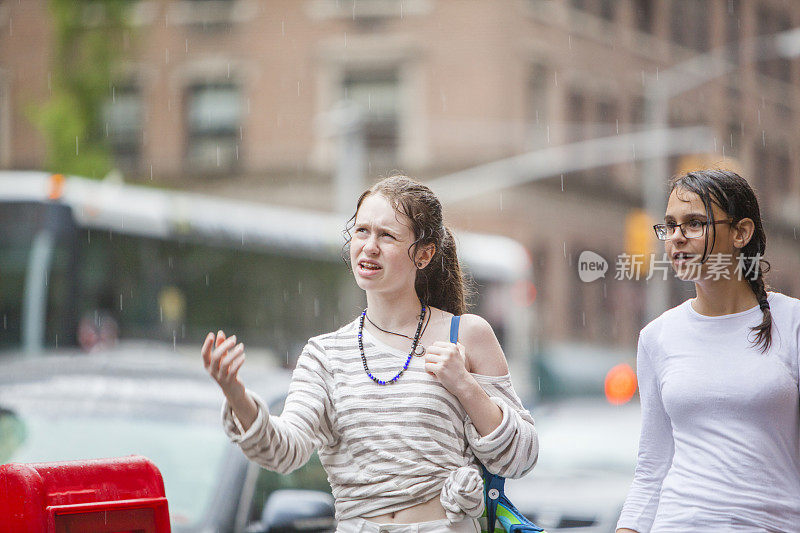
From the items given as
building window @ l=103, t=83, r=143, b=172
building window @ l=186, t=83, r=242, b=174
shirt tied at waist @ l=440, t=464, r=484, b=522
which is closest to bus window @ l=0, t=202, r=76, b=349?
shirt tied at waist @ l=440, t=464, r=484, b=522

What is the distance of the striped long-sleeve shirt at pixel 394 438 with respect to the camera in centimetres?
288

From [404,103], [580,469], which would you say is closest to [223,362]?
[580,469]

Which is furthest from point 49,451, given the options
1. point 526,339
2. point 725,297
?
point 526,339

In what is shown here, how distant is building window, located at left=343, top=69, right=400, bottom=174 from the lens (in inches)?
1334

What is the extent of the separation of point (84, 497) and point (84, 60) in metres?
21.0

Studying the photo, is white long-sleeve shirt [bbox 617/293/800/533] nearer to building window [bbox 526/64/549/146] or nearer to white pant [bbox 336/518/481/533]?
white pant [bbox 336/518/481/533]

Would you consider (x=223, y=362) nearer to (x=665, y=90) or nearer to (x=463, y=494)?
(x=463, y=494)

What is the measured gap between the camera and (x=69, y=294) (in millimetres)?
12797

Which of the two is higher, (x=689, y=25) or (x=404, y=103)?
(x=689, y=25)

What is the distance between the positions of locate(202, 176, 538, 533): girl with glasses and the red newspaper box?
403 millimetres

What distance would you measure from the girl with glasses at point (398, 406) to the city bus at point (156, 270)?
8230mm

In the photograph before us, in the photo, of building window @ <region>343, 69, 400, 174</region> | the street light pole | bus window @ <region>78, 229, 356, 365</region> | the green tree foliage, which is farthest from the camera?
building window @ <region>343, 69, 400, 174</region>

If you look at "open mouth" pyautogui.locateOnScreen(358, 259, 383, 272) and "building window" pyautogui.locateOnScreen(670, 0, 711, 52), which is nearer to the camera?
"open mouth" pyautogui.locateOnScreen(358, 259, 383, 272)

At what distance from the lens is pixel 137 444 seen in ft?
16.3
